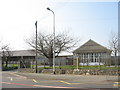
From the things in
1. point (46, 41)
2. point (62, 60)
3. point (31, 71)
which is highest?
point (46, 41)

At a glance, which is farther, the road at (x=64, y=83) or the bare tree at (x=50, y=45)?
the bare tree at (x=50, y=45)

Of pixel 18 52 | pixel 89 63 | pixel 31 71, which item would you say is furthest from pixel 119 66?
pixel 18 52

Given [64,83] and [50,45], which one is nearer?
[64,83]

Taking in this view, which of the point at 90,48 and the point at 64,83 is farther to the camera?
the point at 90,48

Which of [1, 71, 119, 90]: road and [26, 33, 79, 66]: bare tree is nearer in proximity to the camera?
[1, 71, 119, 90]: road

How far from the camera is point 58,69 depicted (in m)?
25.7

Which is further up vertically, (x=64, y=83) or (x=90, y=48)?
(x=90, y=48)

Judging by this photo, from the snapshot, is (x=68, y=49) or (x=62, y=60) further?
(x=68, y=49)

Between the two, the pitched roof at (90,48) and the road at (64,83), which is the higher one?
the pitched roof at (90,48)

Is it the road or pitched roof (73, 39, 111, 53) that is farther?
pitched roof (73, 39, 111, 53)

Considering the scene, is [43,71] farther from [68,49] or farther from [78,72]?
[68,49]

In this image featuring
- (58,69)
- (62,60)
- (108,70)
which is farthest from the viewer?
(62,60)

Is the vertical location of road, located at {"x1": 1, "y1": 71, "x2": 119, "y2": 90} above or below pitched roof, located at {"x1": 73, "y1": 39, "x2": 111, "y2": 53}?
below

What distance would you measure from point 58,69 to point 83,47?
26.2 meters
